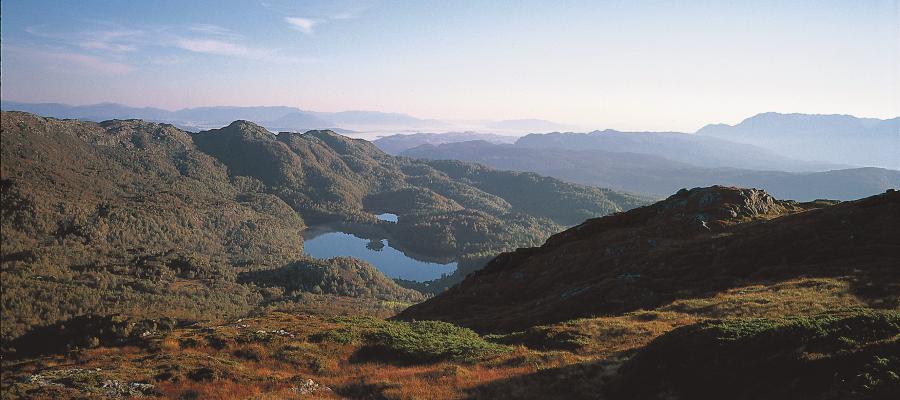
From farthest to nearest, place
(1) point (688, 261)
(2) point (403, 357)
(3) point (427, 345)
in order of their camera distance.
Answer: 1. (1) point (688, 261)
2. (3) point (427, 345)
3. (2) point (403, 357)

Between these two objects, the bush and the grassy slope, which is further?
the bush

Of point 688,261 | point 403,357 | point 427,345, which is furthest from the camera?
point 688,261

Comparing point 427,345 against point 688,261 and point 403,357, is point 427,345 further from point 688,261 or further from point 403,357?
point 688,261

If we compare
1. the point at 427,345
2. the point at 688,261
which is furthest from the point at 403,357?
the point at 688,261

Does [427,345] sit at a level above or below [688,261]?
below

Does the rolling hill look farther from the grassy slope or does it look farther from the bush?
the bush

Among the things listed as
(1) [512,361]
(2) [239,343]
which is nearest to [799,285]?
(1) [512,361]

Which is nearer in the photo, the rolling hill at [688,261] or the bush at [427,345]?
the bush at [427,345]

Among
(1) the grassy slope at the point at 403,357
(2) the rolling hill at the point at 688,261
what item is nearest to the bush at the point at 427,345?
(1) the grassy slope at the point at 403,357

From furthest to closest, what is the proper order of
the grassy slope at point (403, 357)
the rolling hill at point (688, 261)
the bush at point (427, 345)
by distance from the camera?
the rolling hill at point (688, 261) → the bush at point (427, 345) → the grassy slope at point (403, 357)

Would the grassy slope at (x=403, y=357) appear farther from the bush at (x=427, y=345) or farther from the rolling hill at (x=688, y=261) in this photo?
the rolling hill at (x=688, y=261)

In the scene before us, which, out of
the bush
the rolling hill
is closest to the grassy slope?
the bush

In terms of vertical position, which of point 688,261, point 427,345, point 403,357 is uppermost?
point 688,261

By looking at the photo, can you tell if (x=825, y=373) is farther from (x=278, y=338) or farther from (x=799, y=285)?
(x=278, y=338)
